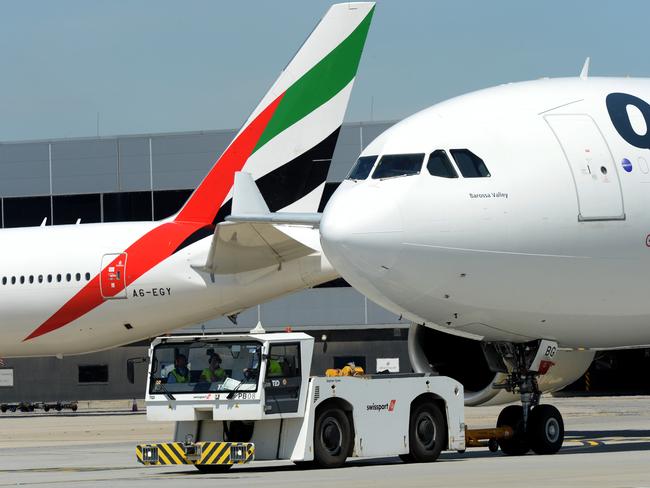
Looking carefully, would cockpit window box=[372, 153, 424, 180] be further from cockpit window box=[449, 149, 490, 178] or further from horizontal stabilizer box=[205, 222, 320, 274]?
horizontal stabilizer box=[205, 222, 320, 274]

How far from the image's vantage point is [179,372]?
1834 cm

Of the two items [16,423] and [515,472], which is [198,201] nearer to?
[16,423]

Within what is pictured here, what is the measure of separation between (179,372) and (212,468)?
129 cm

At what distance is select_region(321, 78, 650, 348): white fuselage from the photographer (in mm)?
17031

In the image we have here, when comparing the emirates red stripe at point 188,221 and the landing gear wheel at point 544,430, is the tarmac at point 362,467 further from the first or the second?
the emirates red stripe at point 188,221

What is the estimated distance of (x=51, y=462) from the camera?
2097 cm

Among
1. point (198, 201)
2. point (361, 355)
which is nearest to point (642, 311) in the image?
point (198, 201)

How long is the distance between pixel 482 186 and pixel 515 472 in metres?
3.67

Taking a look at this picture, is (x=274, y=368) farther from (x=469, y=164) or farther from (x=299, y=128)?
(x=299, y=128)

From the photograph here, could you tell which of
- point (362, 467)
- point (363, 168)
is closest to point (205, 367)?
point (362, 467)

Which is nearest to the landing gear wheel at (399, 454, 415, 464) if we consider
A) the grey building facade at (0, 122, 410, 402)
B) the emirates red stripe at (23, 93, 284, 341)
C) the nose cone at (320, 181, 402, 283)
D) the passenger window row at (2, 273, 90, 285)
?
the nose cone at (320, 181, 402, 283)

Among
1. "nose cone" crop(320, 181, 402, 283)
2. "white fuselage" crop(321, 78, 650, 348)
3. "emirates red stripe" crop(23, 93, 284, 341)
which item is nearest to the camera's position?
"nose cone" crop(320, 181, 402, 283)

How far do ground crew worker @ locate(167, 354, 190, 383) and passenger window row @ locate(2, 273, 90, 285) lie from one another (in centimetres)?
1485

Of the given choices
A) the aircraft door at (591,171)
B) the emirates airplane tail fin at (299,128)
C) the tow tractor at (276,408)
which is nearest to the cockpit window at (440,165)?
the aircraft door at (591,171)
